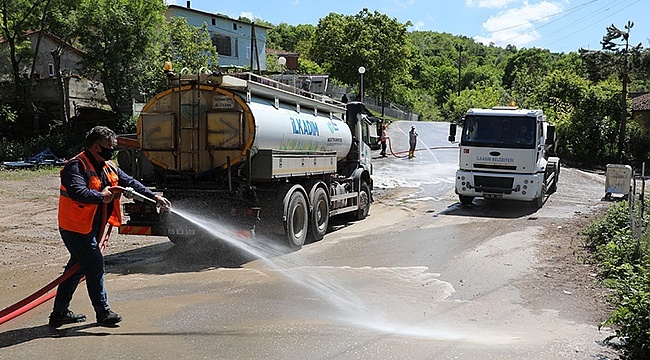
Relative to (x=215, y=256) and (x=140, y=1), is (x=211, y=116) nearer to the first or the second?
(x=215, y=256)

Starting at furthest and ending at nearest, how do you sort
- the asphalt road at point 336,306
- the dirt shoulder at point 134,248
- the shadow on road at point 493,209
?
1. the shadow on road at point 493,209
2. the dirt shoulder at point 134,248
3. the asphalt road at point 336,306

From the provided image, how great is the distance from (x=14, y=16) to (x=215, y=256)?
25949 millimetres

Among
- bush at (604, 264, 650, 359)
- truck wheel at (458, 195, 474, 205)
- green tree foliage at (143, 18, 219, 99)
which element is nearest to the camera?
bush at (604, 264, 650, 359)

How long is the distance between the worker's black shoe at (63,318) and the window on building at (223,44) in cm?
4450

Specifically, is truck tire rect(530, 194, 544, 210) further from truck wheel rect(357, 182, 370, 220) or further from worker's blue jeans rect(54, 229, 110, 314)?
worker's blue jeans rect(54, 229, 110, 314)

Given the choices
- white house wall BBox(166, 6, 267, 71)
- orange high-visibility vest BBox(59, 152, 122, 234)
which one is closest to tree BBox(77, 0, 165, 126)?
white house wall BBox(166, 6, 267, 71)

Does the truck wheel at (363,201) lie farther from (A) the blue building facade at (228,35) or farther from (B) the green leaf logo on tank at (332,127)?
(A) the blue building facade at (228,35)

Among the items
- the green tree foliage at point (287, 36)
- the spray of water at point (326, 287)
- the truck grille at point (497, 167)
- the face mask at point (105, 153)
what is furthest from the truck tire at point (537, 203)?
the green tree foliage at point (287, 36)

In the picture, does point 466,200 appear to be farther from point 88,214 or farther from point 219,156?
point 88,214

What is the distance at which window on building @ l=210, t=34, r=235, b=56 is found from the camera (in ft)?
159

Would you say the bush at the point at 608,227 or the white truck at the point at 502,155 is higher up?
the white truck at the point at 502,155

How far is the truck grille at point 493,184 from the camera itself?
1513cm

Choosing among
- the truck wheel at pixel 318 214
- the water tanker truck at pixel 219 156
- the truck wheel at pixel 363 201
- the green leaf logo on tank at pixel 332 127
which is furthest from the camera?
the truck wheel at pixel 363 201

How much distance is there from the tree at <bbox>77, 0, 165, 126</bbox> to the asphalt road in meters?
19.5
